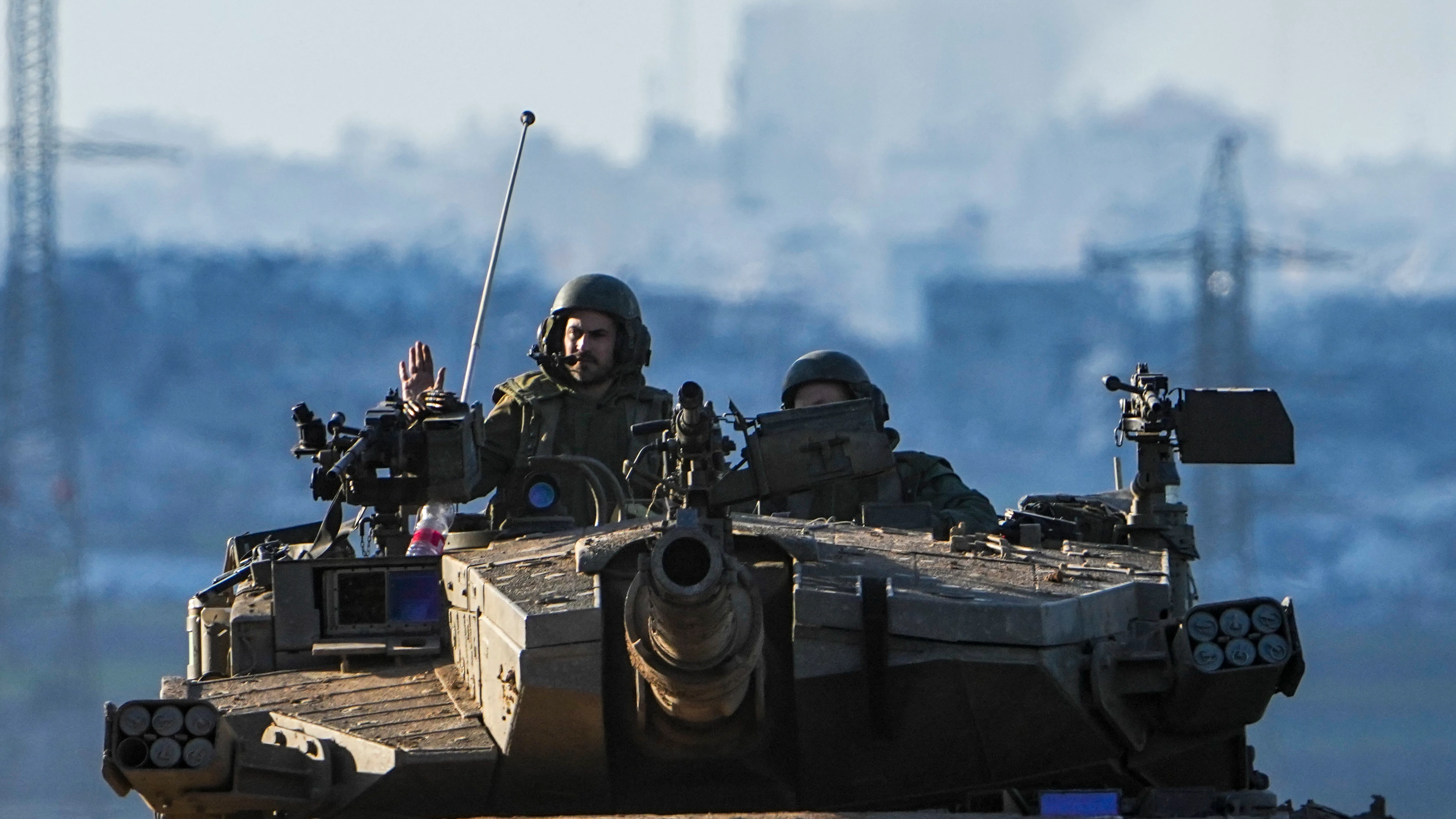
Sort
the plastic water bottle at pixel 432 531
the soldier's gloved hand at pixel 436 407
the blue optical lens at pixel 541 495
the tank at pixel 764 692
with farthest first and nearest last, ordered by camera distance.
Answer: the blue optical lens at pixel 541 495 → the plastic water bottle at pixel 432 531 → the soldier's gloved hand at pixel 436 407 → the tank at pixel 764 692

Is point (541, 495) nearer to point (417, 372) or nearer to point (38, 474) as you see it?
point (417, 372)

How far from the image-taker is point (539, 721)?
1488 centimetres

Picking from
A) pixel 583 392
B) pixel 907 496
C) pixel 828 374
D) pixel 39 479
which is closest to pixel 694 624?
pixel 583 392

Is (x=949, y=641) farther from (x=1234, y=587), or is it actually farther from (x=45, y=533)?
(x=45, y=533)

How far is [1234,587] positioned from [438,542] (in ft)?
99.9

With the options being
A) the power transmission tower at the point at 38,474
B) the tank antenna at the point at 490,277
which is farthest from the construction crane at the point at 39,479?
the tank antenna at the point at 490,277

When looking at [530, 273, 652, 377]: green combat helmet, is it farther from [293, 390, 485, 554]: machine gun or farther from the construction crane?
the construction crane

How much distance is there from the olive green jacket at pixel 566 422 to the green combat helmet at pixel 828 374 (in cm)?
175

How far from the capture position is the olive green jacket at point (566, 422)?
2058 cm

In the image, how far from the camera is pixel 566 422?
2080cm

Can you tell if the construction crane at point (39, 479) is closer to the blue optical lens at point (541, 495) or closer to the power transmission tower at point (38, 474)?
the power transmission tower at point (38, 474)

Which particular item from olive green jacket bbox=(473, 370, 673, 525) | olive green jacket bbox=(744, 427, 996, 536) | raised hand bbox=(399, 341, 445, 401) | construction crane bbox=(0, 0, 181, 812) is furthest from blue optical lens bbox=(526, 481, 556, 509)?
construction crane bbox=(0, 0, 181, 812)

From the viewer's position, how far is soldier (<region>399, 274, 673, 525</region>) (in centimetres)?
2067

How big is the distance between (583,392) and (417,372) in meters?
2.06
